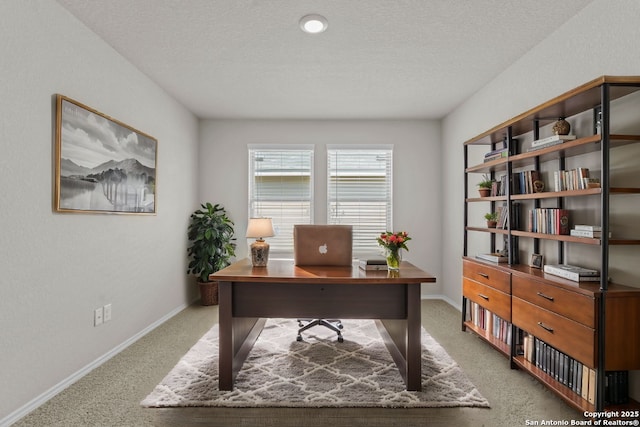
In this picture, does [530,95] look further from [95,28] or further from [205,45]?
[95,28]

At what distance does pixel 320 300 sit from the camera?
7.52ft

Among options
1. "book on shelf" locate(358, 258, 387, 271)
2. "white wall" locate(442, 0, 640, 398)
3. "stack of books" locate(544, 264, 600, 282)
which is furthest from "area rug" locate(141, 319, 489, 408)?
"white wall" locate(442, 0, 640, 398)

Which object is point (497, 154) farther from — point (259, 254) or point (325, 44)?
point (259, 254)

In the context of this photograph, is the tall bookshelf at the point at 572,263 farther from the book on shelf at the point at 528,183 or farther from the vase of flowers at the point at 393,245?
the vase of flowers at the point at 393,245

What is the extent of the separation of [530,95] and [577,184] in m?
1.13

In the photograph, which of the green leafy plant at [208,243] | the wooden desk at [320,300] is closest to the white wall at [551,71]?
the wooden desk at [320,300]

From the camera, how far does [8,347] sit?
1.88 m

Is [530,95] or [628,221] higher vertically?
[530,95]

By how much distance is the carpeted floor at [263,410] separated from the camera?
189cm

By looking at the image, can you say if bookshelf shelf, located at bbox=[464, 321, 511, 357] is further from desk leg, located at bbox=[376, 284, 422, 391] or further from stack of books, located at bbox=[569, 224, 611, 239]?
stack of books, located at bbox=[569, 224, 611, 239]

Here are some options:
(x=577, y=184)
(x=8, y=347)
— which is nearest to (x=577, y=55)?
(x=577, y=184)

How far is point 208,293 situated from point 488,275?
333 cm

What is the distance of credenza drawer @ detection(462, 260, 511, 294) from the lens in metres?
2.61

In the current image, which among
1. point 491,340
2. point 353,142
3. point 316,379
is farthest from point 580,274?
point 353,142
